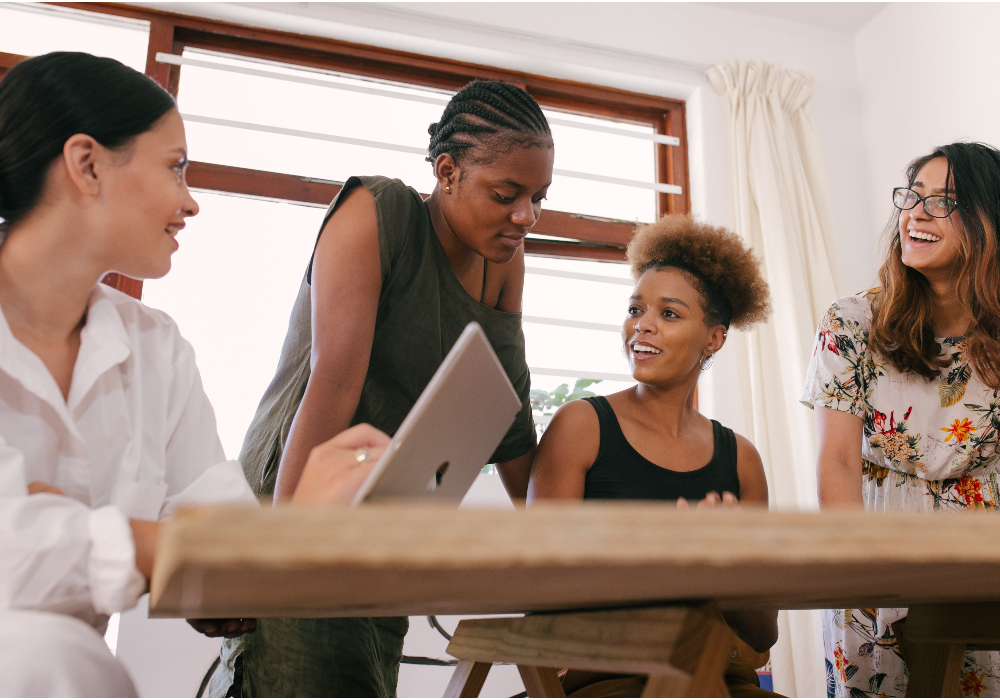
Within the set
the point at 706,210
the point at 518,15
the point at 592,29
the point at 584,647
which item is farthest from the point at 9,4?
the point at 584,647

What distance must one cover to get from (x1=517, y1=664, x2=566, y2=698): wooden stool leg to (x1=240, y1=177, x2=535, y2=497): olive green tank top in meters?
0.52

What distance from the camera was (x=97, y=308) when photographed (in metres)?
1.01

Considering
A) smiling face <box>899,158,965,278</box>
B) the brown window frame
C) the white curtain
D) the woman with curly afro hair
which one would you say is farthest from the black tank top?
the brown window frame

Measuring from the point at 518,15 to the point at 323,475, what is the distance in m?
2.69

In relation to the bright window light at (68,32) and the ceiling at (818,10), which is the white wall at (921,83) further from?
the bright window light at (68,32)

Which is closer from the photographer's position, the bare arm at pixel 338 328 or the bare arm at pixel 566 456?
the bare arm at pixel 338 328

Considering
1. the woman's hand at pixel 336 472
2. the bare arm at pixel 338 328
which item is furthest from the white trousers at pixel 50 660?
the bare arm at pixel 338 328

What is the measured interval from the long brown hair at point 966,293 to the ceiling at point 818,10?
6.17 feet

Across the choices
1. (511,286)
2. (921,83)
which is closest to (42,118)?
(511,286)

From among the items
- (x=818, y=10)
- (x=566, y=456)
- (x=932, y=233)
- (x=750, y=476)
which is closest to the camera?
(x=566, y=456)

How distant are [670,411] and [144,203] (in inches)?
39.0

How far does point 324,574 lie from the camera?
465mm

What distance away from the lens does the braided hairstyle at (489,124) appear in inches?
53.4

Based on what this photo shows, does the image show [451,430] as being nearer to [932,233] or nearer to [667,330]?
[667,330]
